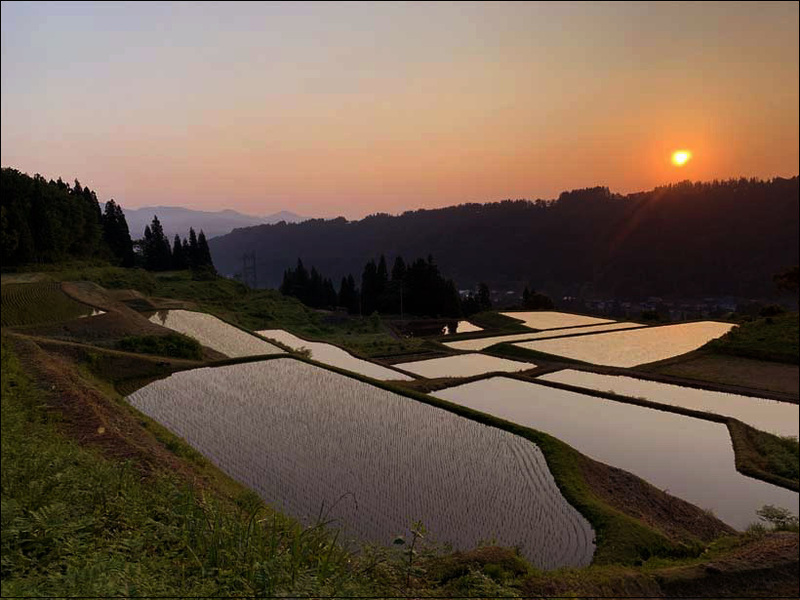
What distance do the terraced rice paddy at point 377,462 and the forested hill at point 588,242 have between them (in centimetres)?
6803

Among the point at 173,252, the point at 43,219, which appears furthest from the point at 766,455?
the point at 173,252

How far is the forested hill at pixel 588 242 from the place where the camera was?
11019 cm

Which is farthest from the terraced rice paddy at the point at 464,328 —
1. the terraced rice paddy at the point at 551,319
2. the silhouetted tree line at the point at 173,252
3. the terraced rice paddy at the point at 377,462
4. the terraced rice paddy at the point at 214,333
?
the silhouetted tree line at the point at 173,252

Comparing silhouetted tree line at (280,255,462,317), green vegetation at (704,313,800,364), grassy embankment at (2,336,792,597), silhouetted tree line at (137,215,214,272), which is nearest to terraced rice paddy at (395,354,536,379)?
green vegetation at (704,313,800,364)

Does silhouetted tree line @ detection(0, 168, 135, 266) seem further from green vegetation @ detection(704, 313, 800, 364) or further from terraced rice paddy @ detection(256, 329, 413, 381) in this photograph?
green vegetation @ detection(704, 313, 800, 364)

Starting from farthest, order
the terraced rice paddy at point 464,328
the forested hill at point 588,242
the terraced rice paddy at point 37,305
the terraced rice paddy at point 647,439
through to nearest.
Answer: the forested hill at point 588,242
the terraced rice paddy at point 464,328
the terraced rice paddy at point 37,305
the terraced rice paddy at point 647,439

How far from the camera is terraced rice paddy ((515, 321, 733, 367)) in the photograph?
2958cm

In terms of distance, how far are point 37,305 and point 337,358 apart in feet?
57.0

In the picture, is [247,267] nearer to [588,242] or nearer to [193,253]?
[193,253]

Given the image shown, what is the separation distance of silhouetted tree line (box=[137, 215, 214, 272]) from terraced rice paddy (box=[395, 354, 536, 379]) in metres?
24.3

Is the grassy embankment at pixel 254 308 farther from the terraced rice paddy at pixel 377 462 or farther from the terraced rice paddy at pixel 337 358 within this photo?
the terraced rice paddy at pixel 377 462

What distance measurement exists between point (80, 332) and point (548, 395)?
24.0 m

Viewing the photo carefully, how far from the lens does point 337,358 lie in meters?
28.6

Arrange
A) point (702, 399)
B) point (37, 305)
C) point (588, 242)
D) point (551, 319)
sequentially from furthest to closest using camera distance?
point (588, 242) → point (551, 319) → point (37, 305) → point (702, 399)
